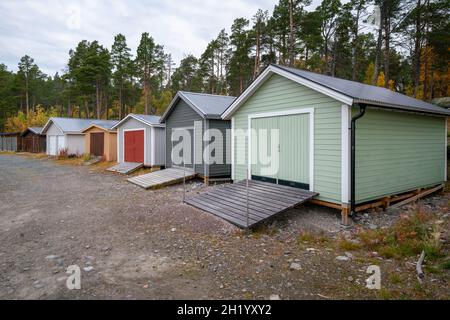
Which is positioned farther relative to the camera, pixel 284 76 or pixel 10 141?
pixel 10 141

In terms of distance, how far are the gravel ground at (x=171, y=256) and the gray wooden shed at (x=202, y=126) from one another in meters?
3.82

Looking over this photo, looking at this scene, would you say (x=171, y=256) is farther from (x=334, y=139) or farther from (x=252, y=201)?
(x=334, y=139)

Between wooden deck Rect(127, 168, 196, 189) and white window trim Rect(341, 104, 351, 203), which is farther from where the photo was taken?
wooden deck Rect(127, 168, 196, 189)

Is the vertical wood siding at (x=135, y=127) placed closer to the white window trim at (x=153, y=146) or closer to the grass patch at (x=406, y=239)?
the white window trim at (x=153, y=146)

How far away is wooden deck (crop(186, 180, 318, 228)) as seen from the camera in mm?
6023

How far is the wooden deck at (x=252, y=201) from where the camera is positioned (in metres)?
6.02

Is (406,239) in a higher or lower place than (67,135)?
lower

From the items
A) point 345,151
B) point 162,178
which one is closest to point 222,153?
point 162,178

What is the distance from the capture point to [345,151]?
19.9ft

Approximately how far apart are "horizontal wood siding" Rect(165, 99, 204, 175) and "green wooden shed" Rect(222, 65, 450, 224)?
255 centimetres

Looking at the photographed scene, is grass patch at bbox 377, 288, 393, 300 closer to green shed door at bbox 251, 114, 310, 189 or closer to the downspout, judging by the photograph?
the downspout

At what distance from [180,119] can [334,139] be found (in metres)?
8.14

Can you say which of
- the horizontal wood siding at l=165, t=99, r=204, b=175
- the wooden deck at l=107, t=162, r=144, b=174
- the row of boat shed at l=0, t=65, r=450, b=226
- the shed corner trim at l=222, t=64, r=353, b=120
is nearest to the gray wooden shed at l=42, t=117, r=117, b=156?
the wooden deck at l=107, t=162, r=144, b=174
